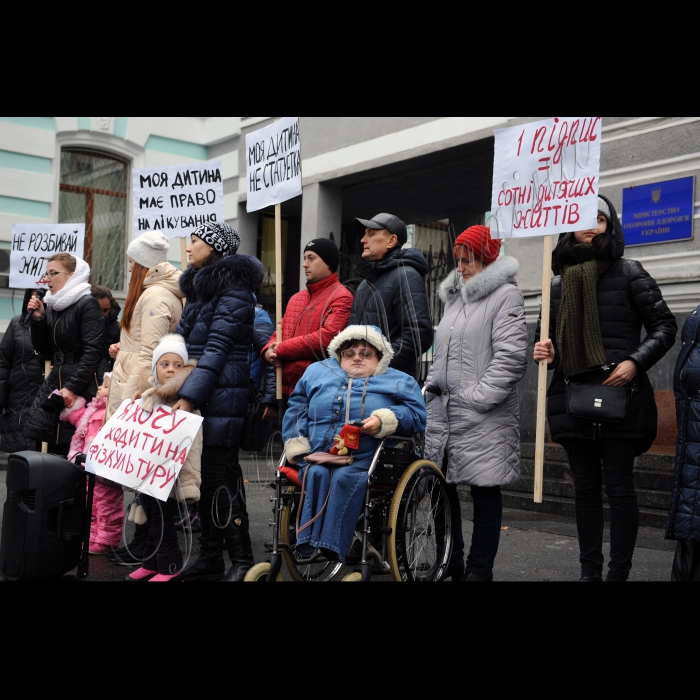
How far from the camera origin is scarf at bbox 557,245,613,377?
4.84m

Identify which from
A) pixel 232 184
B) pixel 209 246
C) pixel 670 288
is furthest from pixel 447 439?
pixel 232 184

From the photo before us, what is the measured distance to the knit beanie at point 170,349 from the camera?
512cm

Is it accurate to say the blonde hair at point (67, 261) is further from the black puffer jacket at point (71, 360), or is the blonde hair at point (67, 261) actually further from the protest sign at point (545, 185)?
the protest sign at point (545, 185)

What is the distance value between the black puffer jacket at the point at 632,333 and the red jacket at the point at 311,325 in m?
1.42

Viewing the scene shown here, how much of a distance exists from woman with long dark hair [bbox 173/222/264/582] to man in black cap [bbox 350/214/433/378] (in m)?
0.67

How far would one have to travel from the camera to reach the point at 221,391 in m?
5.13

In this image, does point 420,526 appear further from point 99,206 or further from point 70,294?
point 99,206

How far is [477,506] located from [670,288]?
158 inches

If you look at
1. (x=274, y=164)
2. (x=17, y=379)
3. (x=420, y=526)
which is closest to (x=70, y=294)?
(x=274, y=164)

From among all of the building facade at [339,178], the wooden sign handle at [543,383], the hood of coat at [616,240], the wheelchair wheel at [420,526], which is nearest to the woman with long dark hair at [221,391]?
the wheelchair wheel at [420,526]

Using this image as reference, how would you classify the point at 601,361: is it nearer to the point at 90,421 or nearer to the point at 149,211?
the point at 90,421

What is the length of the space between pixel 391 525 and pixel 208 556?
3.89 ft

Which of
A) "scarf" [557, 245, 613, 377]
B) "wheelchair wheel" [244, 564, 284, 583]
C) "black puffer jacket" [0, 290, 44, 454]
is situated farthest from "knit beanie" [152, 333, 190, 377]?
"black puffer jacket" [0, 290, 44, 454]

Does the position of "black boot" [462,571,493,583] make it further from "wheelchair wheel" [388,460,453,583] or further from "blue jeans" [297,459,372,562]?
"blue jeans" [297,459,372,562]
